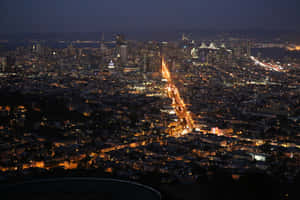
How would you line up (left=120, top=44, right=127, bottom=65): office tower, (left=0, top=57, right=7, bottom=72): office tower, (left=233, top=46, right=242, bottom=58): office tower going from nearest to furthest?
(left=0, top=57, right=7, bottom=72): office tower → (left=120, top=44, right=127, bottom=65): office tower → (left=233, top=46, right=242, bottom=58): office tower

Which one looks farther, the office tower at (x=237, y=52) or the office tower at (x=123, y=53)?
the office tower at (x=237, y=52)


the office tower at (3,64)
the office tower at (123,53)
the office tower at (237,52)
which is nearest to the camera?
the office tower at (3,64)

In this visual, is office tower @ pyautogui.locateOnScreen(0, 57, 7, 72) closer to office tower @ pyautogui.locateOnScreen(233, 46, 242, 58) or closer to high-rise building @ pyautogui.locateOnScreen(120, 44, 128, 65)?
high-rise building @ pyautogui.locateOnScreen(120, 44, 128, 65)

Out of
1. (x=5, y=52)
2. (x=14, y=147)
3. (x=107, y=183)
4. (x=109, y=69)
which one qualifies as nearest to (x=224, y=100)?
(x=14, y=147)

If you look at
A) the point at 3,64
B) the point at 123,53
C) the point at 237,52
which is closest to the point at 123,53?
the point at 123,53

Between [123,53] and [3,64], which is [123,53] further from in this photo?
Result: [3,64]

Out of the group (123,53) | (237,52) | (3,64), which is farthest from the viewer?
(237,52)

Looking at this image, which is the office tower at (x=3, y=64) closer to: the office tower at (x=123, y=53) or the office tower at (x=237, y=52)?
the office tower at (x=123, y=53)

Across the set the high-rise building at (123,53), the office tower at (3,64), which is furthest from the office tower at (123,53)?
the office tower at (3,64)

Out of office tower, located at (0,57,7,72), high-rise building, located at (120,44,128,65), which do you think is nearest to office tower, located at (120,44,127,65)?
high-rise building, located at (120,44,128,65)

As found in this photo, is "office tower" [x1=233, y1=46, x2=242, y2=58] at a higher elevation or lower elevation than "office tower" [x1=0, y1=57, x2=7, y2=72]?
higher

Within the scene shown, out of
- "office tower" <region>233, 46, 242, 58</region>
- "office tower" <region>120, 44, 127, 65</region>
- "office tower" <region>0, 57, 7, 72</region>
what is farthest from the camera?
"office tower" <region>233, 46, 242, 58</region>

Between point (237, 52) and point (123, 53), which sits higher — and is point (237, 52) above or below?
above
